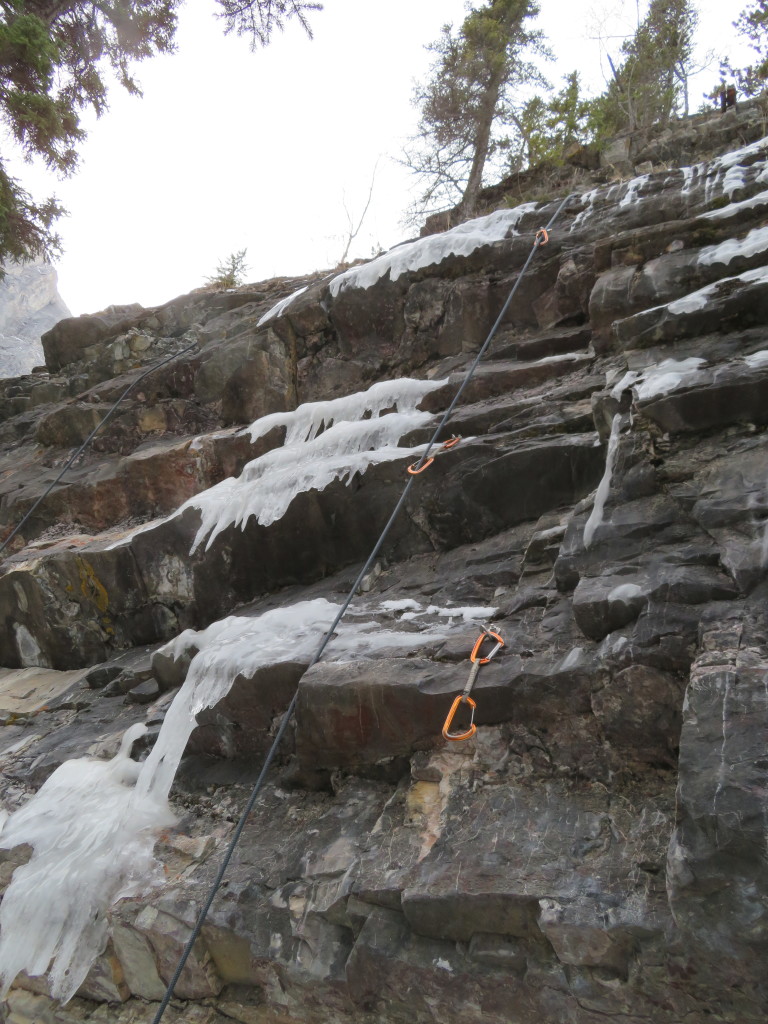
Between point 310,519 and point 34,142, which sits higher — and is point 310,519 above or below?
below

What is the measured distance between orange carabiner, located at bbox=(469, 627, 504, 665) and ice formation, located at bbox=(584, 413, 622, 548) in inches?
25.3

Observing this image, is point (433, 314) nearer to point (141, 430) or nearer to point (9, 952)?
point (141, 430)

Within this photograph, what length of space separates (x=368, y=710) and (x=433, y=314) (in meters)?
5.04

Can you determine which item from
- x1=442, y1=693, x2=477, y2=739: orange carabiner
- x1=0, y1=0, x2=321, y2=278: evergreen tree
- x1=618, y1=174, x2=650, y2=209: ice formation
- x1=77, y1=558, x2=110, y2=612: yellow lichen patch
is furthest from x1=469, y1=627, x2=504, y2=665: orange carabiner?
x1=0, y1=0, x2=321, y2=278: evergreen tree

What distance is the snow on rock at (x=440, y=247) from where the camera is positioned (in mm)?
7129

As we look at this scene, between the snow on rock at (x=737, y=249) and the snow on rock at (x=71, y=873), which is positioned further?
the snow on rock at (x=737, y=249)

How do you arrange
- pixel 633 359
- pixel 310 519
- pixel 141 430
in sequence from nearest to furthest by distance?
1. pixel 633 359
2. pixel 310 519
3. pixel 141 430

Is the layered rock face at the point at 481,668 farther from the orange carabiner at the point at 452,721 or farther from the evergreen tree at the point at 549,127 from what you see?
the evergreen tree at the point at 549,127

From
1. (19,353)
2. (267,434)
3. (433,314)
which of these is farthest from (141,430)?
(19,353)

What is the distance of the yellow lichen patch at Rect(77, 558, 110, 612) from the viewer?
609cm

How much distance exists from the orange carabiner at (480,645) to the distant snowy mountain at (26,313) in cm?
3921

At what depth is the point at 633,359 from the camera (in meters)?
4.07

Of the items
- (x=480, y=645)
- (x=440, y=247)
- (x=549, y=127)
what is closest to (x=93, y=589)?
(x=480, y=645)

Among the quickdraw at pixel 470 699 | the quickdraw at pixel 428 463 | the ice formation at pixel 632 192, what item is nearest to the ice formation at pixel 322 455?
the quickdraw at pixel 428 463
